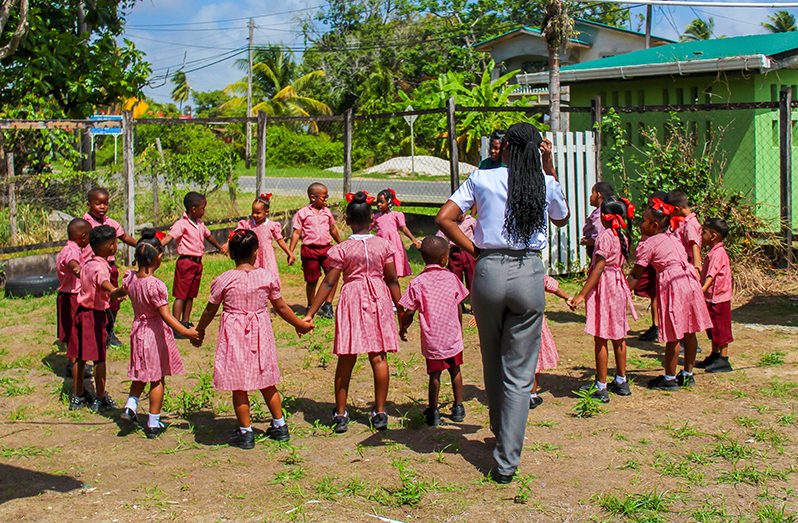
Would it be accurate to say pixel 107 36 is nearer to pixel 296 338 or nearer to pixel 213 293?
pixel 296 338

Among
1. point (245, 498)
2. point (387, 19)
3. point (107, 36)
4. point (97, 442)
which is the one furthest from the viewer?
point (387, 19)

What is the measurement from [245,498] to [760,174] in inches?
358

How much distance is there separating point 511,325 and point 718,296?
319 centimetres

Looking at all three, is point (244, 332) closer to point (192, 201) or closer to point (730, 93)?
point (192, 201)

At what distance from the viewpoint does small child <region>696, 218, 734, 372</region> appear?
7.66m

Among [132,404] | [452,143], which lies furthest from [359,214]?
[452,143]

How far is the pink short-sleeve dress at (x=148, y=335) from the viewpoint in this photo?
249 inches

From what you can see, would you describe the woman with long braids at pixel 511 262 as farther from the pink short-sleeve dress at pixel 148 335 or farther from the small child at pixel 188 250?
the small child at pixel 188 250

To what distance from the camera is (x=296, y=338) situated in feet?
30.6

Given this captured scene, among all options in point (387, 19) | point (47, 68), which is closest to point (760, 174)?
point (47, 68)

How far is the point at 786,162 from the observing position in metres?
10.9

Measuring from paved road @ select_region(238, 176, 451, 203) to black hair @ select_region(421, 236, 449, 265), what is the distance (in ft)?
42.3

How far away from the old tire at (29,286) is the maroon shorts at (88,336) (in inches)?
187

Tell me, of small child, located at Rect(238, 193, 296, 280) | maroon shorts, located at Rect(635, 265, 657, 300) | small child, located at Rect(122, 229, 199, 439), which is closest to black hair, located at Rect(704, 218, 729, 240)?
maroon shorts, located at Rect(635, 265, 657, 300)
